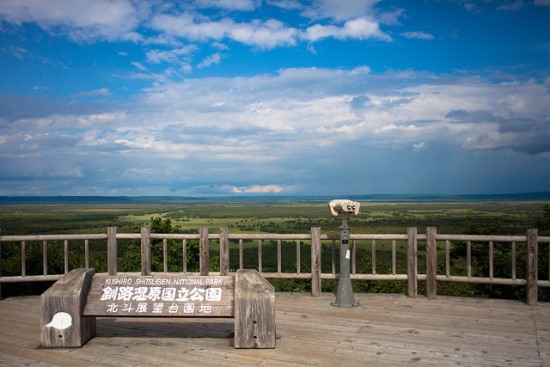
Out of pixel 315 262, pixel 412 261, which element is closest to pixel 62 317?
pixel 315 262

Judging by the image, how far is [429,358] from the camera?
5.55 meters

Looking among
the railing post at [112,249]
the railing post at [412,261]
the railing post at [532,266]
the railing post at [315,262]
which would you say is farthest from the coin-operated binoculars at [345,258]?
the railing post at [112,249]

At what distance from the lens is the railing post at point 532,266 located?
836cm

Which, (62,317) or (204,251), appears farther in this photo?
(204,251)

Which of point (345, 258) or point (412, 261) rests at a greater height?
point (345, 258)

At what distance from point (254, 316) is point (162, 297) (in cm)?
115

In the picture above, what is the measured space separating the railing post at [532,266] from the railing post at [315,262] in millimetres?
3500

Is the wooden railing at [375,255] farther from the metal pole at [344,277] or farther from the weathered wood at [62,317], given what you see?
the weathered wood at [62,317]

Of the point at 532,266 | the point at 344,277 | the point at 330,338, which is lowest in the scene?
the point at 330,338

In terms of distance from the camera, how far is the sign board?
5.93 meters

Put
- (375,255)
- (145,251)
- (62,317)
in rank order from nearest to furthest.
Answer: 1. (62,317)
2. (375,255)
3. (145,251)

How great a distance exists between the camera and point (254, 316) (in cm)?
582

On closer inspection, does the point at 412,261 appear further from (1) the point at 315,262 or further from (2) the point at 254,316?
(2) the point at 254,316

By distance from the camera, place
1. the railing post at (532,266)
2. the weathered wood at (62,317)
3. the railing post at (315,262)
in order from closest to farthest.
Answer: the weathered wood at (62,317)
the railing post at (532,266)
the railing post at (315,262)
